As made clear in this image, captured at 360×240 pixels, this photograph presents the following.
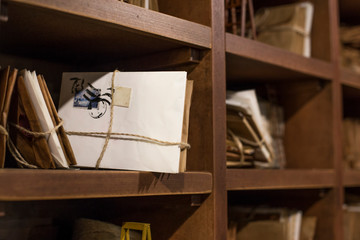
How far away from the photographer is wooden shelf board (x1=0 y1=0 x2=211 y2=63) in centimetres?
96

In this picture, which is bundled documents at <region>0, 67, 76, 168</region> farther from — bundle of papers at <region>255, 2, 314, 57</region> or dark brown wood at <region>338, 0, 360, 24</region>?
dark brown wood at <region>338, 0, 360, 24</region>

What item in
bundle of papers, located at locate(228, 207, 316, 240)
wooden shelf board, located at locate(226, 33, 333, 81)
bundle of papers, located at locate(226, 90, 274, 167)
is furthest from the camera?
bundle of papers, located at locate(228, 207, 316, 240)

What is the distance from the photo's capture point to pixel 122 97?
110 cm

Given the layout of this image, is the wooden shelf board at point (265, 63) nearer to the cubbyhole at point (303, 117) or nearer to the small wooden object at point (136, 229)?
the cubbyhole at point (303, 117)

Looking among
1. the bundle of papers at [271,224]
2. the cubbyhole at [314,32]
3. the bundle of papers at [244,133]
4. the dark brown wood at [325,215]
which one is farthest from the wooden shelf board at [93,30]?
the dark brown wood at [325,215]

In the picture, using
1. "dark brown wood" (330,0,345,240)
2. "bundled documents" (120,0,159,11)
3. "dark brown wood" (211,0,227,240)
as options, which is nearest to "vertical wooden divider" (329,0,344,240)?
"dark brown wood" (330,0,345,240)

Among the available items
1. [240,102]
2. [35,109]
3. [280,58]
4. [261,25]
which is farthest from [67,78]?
[261,25]

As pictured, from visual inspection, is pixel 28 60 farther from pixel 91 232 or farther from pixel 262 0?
pixel 262 0

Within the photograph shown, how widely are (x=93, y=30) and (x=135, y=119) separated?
24cm

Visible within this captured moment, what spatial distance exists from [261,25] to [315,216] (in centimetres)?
80

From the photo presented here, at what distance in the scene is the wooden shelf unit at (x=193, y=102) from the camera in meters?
0.96

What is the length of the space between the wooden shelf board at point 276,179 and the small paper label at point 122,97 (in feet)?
1.17

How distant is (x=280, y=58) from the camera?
1.50 meters

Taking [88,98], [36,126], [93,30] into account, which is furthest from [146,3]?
[36,126]
